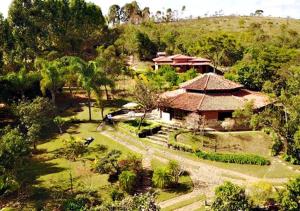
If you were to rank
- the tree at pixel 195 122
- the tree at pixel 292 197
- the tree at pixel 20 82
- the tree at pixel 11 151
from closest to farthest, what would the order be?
1. the tree at pixel 292 197
2. the tree at pixel 11 151
3. the tree at pixel 195 122
4. the tree at pixel 20 82

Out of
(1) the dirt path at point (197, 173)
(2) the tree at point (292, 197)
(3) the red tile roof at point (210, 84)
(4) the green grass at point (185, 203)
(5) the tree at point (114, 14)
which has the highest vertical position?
(5) the tree at point (114, 14)

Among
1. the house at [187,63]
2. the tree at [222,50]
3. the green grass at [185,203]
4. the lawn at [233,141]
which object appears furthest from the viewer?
the tree at [222,50]

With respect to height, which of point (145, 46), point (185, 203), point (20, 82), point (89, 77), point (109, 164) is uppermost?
point (145, 46)

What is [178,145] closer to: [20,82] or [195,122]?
[195,122]

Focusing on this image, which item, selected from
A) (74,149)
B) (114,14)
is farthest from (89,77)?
(114,14)

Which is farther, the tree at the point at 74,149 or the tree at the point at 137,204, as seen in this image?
the tree at the point at 74,149

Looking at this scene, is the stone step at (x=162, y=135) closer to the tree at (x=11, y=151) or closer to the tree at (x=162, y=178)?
the tree at (x=162, y=178)

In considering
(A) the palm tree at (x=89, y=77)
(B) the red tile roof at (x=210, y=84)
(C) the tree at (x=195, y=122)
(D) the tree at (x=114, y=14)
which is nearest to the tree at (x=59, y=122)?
(A) the palm tree at (x=89, y=77)
